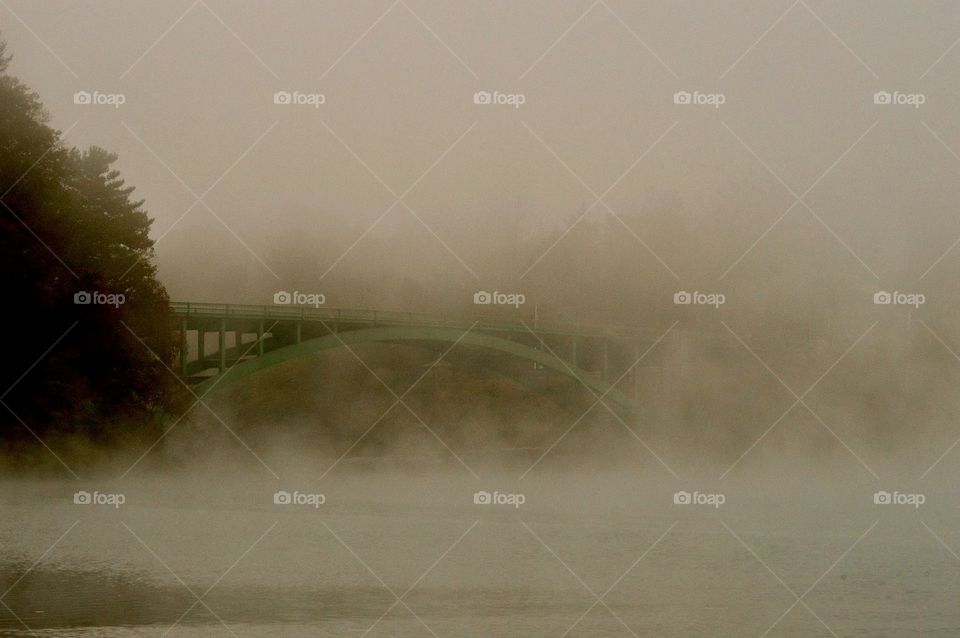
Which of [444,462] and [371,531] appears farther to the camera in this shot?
[444,462]

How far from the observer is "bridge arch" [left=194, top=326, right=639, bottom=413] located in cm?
4347

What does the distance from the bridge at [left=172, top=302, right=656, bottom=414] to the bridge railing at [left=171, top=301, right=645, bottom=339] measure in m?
0.03

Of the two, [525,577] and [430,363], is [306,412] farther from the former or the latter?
[525,577]

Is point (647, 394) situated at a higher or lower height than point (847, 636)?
higher

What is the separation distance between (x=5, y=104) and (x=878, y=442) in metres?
48.5

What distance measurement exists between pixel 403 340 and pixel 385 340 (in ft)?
5.15

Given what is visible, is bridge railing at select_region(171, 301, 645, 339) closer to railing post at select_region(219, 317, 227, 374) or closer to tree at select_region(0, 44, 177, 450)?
railing post at select_region(219, 317, 227, 374)

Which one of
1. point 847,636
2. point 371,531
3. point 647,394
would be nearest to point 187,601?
point 847,636

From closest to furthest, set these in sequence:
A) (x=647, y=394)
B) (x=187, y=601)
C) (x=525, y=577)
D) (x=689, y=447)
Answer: (x=187, y=601)
(x=525, y=577)
(x=647, y=394)
(x=689, y=447)

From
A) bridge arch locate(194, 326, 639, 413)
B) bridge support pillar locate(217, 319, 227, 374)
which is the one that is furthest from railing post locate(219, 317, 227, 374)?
bridge arch locate(194, 326, 639, 413)

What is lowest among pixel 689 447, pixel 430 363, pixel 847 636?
pixel 847 636

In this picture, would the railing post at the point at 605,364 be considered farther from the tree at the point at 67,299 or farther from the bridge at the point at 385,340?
the tree at the point at 67,299

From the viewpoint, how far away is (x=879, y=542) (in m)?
39.2

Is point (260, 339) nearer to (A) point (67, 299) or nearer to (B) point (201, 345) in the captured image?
(B) point (201, 345)
